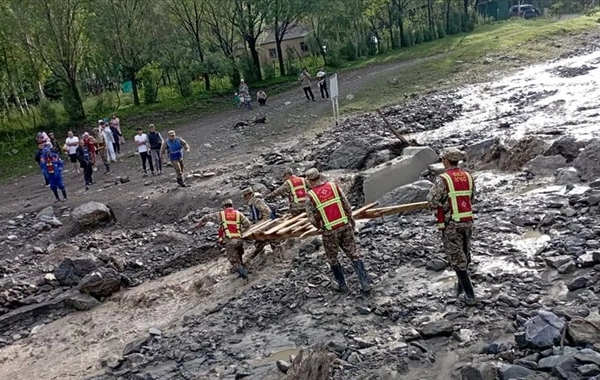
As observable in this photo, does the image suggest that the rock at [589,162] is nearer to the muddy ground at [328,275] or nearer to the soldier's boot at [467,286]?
the muddy ground at [328,275]

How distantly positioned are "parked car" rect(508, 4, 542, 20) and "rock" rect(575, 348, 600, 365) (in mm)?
52824

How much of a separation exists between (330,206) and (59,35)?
22.0m

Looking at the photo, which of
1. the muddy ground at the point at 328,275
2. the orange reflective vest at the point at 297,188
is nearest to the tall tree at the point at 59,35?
the muddy ground at the point at 328,275

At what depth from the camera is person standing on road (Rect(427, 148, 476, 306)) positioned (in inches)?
257

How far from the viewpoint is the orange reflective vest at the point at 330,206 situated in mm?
7520

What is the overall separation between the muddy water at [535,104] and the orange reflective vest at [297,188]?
644 centimetres

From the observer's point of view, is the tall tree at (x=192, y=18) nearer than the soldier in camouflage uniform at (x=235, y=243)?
No

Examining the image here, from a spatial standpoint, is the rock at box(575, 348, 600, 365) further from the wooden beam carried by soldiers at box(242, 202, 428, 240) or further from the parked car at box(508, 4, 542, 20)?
the parked car at box(508, 4, 542, 20)

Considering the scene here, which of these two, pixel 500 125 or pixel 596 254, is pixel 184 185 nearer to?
pixel 500 125

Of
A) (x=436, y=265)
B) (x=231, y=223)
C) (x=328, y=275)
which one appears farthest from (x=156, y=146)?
(x=436, y=265)

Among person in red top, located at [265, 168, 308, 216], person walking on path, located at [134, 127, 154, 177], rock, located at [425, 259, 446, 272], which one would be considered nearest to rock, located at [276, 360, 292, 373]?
rock, located at [425, 259, 446, 272]

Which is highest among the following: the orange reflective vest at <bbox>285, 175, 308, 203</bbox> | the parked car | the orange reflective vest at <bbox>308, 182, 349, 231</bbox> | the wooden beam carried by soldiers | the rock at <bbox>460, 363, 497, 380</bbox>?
the parked car

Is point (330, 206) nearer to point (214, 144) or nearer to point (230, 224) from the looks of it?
point (230, 224)

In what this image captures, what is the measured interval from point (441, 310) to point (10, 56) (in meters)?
25.9
